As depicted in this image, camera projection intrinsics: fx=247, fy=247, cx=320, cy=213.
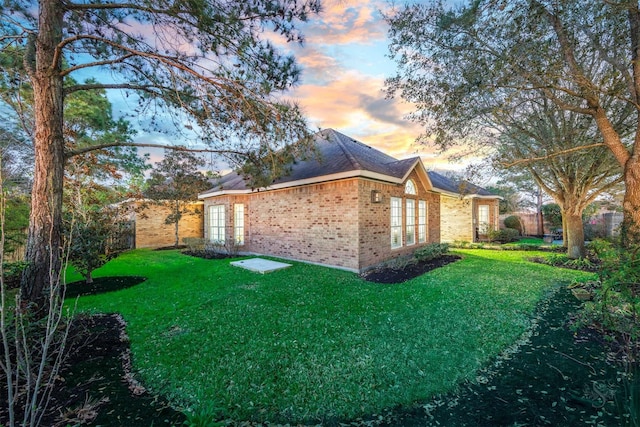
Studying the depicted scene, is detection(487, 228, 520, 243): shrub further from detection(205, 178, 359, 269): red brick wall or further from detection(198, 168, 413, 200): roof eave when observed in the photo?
detection(205, 178, 359, 269): red brick wall

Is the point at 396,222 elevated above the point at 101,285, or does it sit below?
above

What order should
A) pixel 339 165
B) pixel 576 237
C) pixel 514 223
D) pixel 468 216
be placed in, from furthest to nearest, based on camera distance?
pixel 514 223 → pixel 468 216 → pixel 576 237 → pixel 339 165

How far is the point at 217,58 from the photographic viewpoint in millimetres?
4504

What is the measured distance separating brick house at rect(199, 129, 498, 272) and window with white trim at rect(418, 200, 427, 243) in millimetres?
49

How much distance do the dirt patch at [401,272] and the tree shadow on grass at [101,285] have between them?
700cm

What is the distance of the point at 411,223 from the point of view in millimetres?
11461

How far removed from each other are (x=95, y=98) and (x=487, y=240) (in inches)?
913

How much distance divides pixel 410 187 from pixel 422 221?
83.3 inches

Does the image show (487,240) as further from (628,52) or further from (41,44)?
(41,44)

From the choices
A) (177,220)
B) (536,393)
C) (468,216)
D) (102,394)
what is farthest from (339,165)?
(468,216)

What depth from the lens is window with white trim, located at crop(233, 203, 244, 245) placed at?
12938 mm

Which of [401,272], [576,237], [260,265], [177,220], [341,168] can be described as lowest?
[401,272]

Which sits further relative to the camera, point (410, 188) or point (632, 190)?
point (410, 188)

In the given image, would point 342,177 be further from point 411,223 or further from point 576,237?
point 576,237
